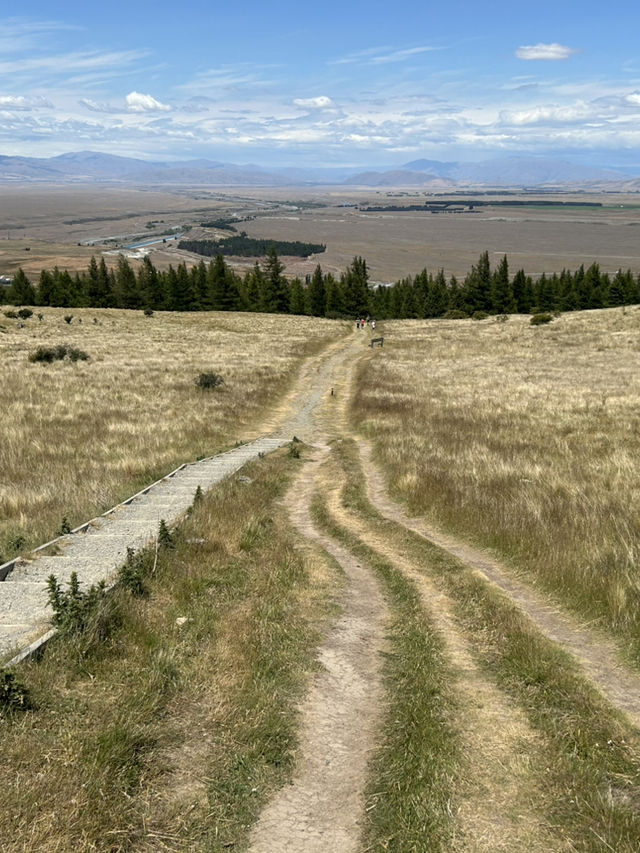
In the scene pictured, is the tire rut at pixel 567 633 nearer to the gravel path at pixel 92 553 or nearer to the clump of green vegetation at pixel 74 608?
the gravel path at pixel 92 553

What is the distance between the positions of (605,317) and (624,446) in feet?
177

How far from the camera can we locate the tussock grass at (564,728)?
4.29 m

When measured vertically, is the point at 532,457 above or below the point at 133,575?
below

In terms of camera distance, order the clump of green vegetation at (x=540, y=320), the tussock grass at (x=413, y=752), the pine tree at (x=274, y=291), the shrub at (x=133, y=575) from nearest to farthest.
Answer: the tussock grass at (x=413, y=752) < the shrub at (x=133, y=575) < the clump of green vegetation at (x=540, y=320) < the pine tree at (x=274, y=291)

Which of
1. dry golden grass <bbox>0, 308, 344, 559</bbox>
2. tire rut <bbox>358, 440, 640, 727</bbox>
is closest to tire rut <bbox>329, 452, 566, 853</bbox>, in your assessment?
tire rut <bbox>358, 440, 640, 727</bbox>

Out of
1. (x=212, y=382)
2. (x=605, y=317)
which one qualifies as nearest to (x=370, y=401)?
(x=212, y=382)

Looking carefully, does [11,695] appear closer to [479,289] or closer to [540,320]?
[540,320]

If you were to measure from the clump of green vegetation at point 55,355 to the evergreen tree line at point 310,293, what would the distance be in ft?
164

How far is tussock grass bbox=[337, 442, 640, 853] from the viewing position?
4.29 metres

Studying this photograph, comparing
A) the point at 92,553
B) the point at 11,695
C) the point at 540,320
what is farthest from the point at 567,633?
the point at 540,320

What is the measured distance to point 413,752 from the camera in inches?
198

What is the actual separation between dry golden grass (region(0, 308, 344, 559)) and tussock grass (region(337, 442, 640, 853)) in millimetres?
7242

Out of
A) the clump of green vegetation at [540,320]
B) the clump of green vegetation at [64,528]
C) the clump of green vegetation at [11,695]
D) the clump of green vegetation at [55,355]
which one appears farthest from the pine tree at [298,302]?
the clump of green vegetation at [11,695]

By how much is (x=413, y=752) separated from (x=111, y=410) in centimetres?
2130
